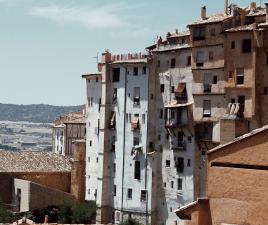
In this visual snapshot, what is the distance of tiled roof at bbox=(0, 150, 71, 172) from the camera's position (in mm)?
76438

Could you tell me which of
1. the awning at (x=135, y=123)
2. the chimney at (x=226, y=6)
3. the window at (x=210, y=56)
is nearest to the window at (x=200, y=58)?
the window at (x=210, y=56)

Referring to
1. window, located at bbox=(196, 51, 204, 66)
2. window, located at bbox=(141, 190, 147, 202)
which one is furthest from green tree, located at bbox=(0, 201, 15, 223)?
window, located at bbox=(196, 51, 204, 66)

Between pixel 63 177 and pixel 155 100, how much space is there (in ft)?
57.1

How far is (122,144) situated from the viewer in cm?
7012

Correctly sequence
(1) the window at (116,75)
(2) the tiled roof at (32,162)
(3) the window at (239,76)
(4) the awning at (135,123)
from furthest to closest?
1. (2) the tiled roof at (32,162)
2. (1) the window at (116,75)
3. (4) the awning at (135,123)
4. (3) the window at (239,76)

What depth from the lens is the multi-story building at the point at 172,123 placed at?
6378cm

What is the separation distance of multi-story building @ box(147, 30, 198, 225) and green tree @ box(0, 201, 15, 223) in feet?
51.2

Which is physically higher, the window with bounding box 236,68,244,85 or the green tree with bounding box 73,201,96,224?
the window with bounding box 236,68,244,85

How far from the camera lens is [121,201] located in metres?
69.9

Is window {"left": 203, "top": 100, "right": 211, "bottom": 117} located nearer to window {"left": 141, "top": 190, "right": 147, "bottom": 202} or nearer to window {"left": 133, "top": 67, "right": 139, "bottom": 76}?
window {"left": 133, "top": 67, "right": 139, "bottom": 76}

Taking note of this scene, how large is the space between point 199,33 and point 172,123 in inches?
381

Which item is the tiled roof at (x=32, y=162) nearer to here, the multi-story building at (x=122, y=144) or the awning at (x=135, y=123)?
the multi-story building at (x=122, y=144)

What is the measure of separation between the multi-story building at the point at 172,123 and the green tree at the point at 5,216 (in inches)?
614

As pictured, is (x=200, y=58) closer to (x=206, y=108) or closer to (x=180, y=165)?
(x=206, y=108)
